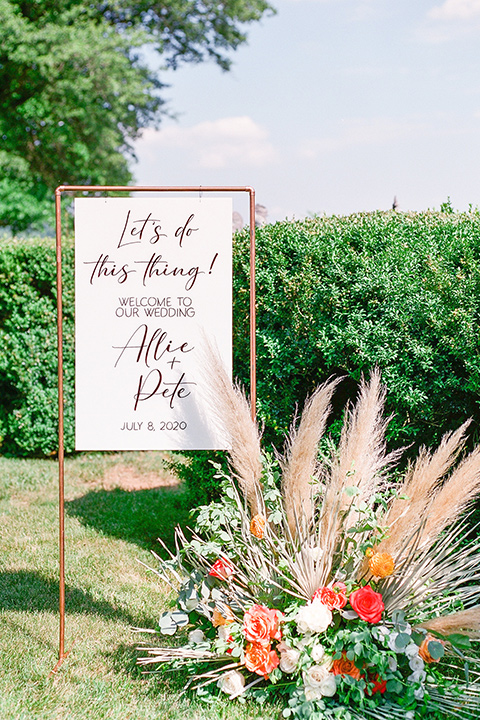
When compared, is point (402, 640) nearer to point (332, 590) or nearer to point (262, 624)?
point (332, 590)

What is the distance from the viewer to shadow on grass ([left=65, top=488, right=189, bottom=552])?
475cm

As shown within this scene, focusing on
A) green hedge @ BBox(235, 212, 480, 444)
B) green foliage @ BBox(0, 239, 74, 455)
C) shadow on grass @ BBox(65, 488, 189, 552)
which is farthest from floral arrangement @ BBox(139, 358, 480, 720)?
green foliage @ BBox(0, 239, 74, 455)

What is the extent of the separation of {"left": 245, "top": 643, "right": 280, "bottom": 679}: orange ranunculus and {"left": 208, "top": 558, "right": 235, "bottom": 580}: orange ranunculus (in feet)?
0.97

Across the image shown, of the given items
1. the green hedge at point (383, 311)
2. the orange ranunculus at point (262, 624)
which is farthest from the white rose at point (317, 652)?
the green hedge at point (383, 311)

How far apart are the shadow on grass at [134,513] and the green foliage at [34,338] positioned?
1.50 metres

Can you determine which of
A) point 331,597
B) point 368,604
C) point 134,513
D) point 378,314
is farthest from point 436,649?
point 134,513

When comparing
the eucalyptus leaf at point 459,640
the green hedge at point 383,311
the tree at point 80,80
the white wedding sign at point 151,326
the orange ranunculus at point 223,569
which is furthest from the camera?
the tree at point 80,80

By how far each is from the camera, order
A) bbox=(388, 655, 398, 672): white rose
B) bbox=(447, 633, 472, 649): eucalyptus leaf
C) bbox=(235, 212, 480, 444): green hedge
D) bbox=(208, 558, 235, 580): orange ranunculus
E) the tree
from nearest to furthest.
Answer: bbox=(447, 633, 472, 649): eucalyptus leaf < bbox=(388, 655, 398, 672): white rose < bbox=(208, 558, 235, 580): orange ranunculus < bbox=(235, 212, 480, 444): green hedge < the tree

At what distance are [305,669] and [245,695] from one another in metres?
0.31

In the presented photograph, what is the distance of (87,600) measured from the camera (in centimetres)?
357

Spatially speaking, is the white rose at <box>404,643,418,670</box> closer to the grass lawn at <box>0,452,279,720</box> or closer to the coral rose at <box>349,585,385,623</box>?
the coral rose at <box>349,585,385,623</box>

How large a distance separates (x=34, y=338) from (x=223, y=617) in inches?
202

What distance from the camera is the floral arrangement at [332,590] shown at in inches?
93.7

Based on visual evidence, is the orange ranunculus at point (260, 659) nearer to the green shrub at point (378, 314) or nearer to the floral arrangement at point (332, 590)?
the floral arrangement at point (332, 590)
